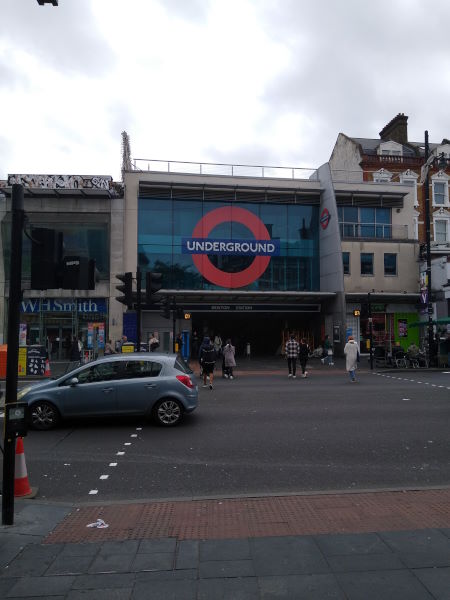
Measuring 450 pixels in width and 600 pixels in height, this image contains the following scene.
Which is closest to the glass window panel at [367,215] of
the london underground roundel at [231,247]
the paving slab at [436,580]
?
the london underground roundel at [231,247]

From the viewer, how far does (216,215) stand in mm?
31781

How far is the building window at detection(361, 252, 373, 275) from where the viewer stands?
3238cm

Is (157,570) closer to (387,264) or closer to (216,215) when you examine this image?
(216,215)

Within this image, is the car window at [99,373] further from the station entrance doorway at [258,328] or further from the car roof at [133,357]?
the station entrance doorway at [258,328]

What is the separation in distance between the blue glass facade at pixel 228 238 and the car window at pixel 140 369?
20.8 metres

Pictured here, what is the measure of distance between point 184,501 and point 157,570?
1827 mm

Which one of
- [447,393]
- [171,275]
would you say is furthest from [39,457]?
[171,275]

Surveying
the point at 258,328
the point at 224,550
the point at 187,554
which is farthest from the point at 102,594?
the point at 258,328

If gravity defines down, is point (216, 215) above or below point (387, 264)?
above

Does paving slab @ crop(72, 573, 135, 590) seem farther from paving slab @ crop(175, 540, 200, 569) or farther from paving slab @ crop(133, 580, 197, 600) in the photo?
paving slab @ crop(175, 540, 200, 569)

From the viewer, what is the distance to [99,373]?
1020 centimetres

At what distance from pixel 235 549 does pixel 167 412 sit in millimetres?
5894

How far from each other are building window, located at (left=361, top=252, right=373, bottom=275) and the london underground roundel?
560cm

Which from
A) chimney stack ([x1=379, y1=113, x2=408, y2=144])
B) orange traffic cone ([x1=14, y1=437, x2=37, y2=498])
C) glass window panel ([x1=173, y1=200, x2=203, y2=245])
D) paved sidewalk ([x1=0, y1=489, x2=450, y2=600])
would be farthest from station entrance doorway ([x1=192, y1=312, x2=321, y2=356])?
paved sidewalk ([x1=0, y1=489, x2=450, y2=600])
